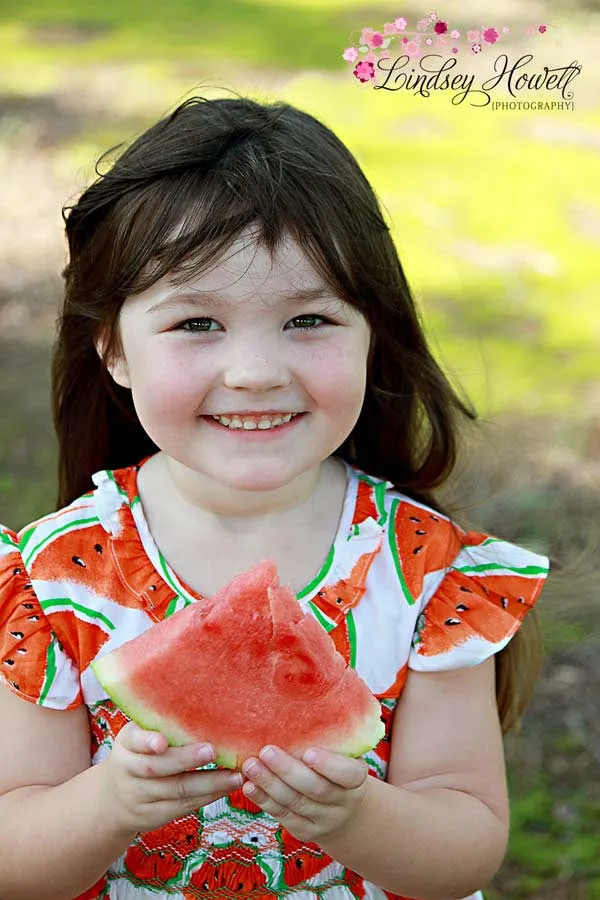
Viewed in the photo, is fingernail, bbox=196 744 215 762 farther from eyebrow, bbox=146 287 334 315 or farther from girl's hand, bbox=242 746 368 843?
eyebrow, bbox=146 287 334 315

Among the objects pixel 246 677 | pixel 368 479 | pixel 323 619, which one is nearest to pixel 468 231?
pixel 368 479

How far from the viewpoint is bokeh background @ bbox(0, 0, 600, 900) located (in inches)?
150

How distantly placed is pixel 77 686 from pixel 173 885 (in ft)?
1.36

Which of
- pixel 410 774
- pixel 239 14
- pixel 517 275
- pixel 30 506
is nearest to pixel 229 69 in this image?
pixel 239 14

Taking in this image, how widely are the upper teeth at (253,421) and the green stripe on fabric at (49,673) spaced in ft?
1.79

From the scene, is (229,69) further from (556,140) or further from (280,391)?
(280,391)

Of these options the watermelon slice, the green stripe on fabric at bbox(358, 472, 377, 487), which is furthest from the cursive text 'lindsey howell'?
the watermelon slice

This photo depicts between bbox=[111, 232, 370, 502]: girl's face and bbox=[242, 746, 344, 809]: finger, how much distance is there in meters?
0.53

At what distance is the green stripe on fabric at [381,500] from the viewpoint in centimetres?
266

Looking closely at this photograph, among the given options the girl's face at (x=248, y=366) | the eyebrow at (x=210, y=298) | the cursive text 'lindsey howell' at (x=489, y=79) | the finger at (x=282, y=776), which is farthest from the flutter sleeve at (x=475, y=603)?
the cursive text 'lindsey howell' at (x=489, y=79)

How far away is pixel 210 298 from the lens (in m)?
2.25

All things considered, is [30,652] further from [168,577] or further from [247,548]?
[247,548]

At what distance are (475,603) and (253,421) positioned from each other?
607 mm

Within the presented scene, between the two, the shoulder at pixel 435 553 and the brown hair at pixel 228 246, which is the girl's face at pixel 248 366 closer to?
the brown hair at pixel 228 246
